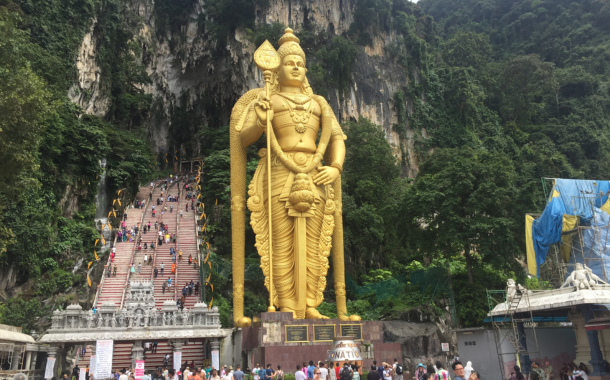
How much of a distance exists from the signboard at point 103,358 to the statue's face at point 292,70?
6345mm

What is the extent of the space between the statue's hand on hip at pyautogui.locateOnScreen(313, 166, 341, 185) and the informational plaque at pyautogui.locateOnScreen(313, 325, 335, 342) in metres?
2.81

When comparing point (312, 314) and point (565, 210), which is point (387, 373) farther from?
point (565, 210)

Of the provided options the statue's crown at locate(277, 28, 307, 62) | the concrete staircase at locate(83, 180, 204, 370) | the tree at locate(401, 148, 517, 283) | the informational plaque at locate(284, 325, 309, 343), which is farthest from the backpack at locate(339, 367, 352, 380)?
the tree at locate(401, 148, 517, 283)

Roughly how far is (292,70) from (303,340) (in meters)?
5.42

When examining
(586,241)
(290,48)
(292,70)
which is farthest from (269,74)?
(586,241)

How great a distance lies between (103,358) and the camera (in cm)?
950

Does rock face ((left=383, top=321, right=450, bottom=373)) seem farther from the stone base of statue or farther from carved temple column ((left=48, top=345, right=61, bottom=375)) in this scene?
carved temple column ((left=48, top=345, right=61, bottom=375))

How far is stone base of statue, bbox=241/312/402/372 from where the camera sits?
8516mm

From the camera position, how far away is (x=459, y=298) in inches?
554

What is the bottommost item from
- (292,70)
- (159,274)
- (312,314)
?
(312,314)

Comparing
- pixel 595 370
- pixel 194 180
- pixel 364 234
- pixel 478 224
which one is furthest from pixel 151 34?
pixel 595 370

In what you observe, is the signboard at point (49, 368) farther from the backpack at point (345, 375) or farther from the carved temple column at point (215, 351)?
the backpack at point (345, 375)

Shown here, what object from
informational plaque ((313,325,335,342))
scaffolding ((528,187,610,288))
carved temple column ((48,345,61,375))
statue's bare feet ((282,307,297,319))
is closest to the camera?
informational plaque ((313,325,335,342))

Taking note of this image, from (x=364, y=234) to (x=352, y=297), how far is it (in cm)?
251
